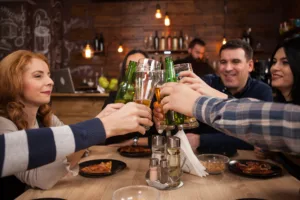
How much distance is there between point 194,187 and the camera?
1.19m

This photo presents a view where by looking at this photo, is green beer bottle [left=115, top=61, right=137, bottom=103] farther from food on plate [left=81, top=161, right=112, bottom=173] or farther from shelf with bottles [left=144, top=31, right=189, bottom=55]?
shelf with bottles [left=144, top=31, right=189, bottom=55]

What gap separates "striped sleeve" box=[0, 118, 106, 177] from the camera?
0.74 meters

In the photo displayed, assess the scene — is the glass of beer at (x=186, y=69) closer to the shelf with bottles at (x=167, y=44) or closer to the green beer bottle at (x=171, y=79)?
the green beer bottle at (x=171, y=79)

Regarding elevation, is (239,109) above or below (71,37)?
below

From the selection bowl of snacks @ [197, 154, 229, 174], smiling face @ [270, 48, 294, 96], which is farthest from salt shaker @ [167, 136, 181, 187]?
smiling face @ [270, 48, 294, 96]

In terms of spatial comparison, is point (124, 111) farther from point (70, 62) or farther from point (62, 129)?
point (70, 62)

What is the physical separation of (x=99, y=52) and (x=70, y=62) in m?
0.68

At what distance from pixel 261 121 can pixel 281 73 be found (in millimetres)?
1537

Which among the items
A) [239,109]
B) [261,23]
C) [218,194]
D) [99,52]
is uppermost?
[261,23]

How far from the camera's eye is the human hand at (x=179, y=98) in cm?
101

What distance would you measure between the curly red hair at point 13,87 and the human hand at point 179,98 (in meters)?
0.91

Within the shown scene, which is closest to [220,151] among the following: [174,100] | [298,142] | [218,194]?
[218,194]

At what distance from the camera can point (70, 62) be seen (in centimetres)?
620

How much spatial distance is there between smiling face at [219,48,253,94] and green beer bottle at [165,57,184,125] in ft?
4.55
